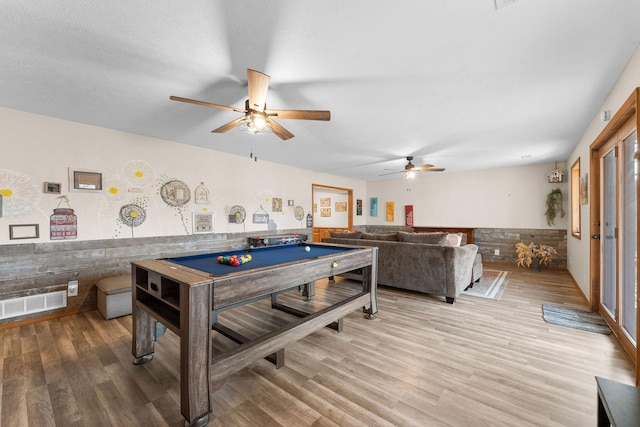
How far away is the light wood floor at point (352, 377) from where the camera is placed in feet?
5.26

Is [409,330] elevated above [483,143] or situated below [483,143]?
below

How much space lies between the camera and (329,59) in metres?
2.01

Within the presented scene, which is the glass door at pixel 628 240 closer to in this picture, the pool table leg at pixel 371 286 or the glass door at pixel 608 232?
the glass door at pixel 608 232

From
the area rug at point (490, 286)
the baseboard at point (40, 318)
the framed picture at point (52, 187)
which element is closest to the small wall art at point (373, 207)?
the area rug at point (490, 286)

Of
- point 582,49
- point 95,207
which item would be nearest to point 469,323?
point 582,49

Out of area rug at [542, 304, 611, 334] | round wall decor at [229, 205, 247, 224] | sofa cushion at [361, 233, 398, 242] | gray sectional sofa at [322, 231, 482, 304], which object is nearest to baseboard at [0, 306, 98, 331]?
round wall decor at [229, 205, 247, 224]

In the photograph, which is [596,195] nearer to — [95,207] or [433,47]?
[433,47]

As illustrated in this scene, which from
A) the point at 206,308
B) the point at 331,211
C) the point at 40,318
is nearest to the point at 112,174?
the point at 40,318

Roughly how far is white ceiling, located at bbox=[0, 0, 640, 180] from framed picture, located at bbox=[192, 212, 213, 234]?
1562 millimetres

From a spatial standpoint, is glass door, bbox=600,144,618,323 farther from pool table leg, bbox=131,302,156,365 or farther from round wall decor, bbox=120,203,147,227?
round wall decor, bbox=120,203,147,227

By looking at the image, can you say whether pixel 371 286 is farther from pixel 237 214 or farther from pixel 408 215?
pixel 408 215

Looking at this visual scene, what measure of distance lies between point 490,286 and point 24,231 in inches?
256

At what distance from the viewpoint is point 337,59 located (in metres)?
2.01

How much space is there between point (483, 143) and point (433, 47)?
3004 millimetres
